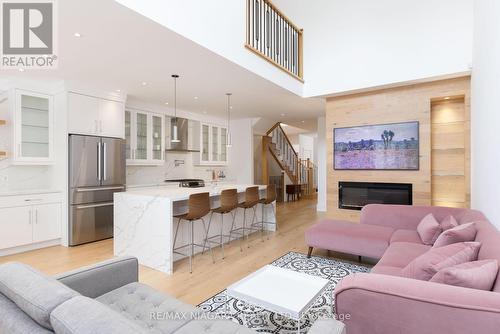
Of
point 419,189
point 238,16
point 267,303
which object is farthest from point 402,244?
point 238,16

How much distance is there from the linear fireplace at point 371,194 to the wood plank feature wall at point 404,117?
0.28 feet

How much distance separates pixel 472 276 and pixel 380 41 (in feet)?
14.6

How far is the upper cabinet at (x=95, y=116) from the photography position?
14.4 feet

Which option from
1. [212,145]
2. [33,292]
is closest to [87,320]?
[33,292]

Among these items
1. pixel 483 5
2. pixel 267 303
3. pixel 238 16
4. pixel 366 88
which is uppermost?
pixel 238 16

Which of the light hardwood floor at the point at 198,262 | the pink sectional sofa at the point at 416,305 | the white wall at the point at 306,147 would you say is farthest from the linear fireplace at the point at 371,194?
the white wall at the point at 306,147

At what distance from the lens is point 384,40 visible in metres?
4.68

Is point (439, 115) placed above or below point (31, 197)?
above

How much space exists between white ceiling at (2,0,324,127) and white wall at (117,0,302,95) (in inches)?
3.1

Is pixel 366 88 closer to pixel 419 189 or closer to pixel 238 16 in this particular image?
pixel 419 189

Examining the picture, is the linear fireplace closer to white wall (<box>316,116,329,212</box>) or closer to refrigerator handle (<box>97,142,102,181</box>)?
white wall (<box>316,116,329,212</box>)

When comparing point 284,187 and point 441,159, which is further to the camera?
point 284,187

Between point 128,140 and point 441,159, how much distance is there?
5.84 m

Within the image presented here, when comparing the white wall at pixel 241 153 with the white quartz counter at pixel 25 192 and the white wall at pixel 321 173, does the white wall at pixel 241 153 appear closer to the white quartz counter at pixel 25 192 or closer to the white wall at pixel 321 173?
the white wall at pixel 321 173
